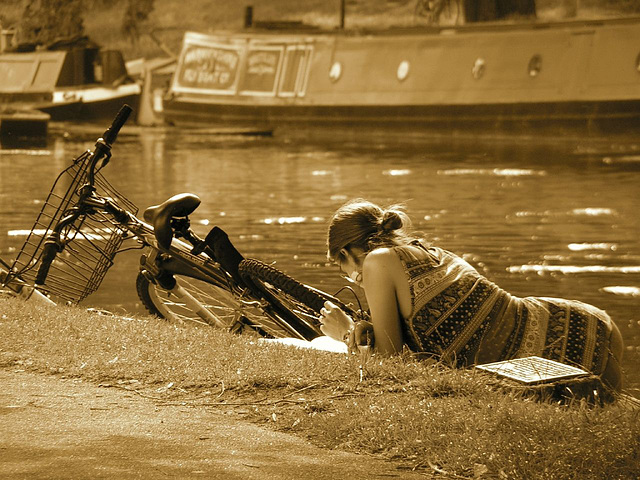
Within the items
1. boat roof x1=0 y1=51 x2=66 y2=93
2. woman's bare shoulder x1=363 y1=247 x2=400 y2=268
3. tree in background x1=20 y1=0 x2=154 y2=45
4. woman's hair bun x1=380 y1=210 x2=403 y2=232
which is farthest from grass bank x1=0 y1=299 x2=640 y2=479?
tree in background x1=20 y1=0 x2=154 y2=45

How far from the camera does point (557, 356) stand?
5375mm

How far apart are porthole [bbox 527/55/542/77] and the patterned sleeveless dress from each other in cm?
2750

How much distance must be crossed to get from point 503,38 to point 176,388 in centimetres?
2851

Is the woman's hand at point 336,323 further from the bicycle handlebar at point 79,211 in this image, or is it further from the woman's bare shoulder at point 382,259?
the bicycle handlebar at point 79,211

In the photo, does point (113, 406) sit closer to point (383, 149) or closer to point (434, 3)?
point (383, 149)

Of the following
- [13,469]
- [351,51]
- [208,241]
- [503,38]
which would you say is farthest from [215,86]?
[13,469]

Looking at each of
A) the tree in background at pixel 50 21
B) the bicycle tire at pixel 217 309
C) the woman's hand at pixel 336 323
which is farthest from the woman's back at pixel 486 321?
the tree in background at pixel 50 21

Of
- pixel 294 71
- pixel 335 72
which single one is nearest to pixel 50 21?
pixel 294 71

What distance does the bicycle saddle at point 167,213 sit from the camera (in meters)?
6.81

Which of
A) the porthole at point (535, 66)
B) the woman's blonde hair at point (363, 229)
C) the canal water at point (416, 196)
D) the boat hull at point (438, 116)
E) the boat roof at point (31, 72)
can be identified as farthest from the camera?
the boat roof at point (31, 72)

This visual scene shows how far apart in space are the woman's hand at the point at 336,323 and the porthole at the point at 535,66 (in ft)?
89.8

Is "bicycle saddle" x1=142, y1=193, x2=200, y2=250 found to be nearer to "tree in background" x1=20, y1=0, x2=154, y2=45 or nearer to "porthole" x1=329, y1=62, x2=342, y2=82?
"porthole" x1=329, y1=62, x2=342, y2=82

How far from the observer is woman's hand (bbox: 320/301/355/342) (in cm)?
573

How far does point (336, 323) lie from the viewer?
574 cm
